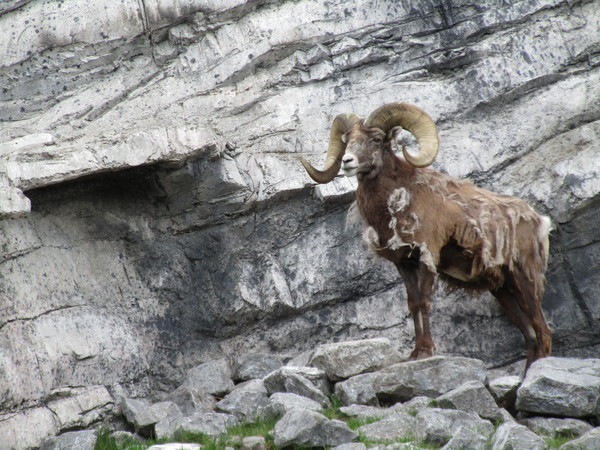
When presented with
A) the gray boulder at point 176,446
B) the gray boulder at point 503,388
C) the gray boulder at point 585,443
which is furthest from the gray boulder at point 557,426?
the gray boulder at point 176,446

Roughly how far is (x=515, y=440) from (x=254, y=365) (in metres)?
3.86

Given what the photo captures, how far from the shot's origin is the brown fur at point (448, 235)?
8828 mm

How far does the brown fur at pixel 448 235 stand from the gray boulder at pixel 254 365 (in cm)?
162

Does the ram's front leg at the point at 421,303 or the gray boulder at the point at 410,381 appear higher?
the ram's front leg at the point at 421,303

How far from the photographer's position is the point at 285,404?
24.4ft

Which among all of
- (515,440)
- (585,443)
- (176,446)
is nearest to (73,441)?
(176,446)

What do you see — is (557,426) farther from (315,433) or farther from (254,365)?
(254,365)

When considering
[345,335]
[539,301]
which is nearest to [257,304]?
[345,335]

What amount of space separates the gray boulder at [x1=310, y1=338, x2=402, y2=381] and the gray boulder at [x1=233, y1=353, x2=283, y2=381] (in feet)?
3.16

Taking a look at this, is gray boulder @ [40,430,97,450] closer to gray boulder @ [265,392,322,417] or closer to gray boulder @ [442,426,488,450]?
gray boulder @ [265,392,322,417]

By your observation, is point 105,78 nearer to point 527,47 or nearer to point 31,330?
point 31,330

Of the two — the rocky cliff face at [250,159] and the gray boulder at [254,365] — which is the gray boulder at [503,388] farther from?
the gray boulder at [254,365]

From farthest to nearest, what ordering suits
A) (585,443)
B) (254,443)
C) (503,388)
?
(503,388) < (254,443) < (585,443)

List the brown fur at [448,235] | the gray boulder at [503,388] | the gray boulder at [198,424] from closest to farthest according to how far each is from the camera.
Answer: the gray boulder at [198,424]
the gray boulder at [503,388]
the brown fur at [448,235]
